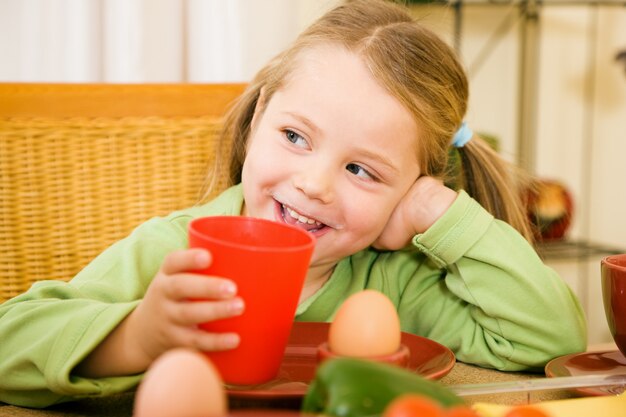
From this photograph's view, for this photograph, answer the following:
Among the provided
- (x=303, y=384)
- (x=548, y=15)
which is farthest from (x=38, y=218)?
(x=548, y=15)

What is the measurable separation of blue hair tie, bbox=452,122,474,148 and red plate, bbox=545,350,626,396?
0.38m

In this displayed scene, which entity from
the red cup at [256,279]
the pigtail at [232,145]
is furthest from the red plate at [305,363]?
the pigtail at [232,145]

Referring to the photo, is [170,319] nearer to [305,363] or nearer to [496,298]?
[305,363]

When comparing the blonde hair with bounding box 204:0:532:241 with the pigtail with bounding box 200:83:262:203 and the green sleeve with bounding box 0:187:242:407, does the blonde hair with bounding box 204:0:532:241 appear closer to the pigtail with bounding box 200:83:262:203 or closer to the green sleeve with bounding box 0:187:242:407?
the pigtail with bounding box 200:83:262:203

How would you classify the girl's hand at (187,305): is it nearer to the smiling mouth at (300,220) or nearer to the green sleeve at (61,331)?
the green sleeve at (61,331)

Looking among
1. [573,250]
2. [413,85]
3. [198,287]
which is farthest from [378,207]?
[573,250]

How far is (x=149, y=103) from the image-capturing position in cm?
117

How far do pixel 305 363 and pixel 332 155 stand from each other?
272 millimetres

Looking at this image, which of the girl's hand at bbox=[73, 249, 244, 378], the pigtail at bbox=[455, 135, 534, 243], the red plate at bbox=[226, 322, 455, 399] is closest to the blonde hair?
the pigtail at bbox=[455, 135, 534, 243]

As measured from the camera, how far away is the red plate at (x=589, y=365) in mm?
791

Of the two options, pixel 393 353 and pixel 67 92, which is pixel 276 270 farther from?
pixel 67 92

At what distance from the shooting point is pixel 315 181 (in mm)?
927

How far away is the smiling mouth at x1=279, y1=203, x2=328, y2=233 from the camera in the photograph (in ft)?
3.18

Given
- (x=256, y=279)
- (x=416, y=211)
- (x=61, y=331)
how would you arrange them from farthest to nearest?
(x=416, y=211)
(x=61, y=331)
(x=256, y=279)
